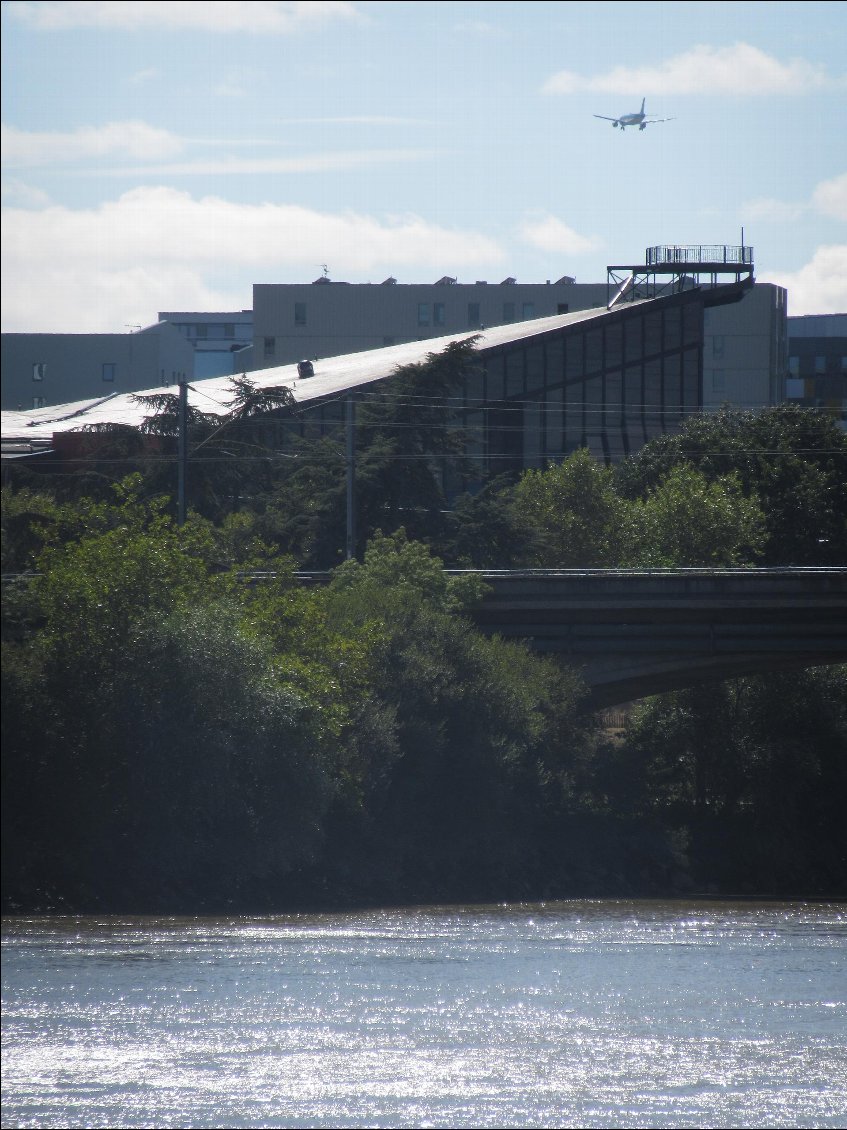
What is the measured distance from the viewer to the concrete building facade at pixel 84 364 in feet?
42.5

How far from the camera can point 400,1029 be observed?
2212 cm

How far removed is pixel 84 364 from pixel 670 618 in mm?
19953

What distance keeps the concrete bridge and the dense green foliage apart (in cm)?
208

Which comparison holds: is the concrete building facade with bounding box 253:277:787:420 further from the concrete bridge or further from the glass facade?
the concrete bridge

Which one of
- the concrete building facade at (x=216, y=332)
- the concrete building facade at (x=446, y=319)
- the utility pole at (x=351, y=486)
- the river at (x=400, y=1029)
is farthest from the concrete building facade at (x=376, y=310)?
the river at (x=400, y=1029)

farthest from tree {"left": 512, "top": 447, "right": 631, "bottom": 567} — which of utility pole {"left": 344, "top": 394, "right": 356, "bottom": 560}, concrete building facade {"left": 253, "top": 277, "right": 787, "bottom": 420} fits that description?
concrete building facade {"left": 253, "top": 277, "right": 787, "bottom": 420}

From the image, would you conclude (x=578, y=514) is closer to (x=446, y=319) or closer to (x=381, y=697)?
(x=381, y=697)

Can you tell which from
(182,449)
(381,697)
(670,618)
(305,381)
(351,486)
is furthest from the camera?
(305,381)

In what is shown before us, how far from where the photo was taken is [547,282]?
377 ft

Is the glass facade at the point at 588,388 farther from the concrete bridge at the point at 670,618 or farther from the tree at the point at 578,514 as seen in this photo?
the concrete bridge at the point at 670,618

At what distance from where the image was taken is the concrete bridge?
1813 inches

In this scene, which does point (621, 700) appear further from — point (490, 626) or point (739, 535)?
point (739, 535)

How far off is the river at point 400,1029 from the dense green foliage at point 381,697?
→ 4.72ft

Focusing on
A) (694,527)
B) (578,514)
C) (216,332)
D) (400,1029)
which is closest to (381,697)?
(400,1029)
